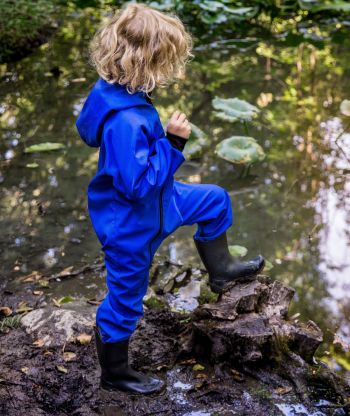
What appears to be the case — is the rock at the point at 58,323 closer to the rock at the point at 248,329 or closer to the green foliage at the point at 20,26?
the rock at the point at 248,329

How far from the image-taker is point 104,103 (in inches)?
84.2

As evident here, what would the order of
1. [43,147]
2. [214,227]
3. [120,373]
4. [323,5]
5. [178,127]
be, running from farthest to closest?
[323,5], [43,147], [214,227], [120,373], [178,127]

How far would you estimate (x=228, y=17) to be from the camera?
838 cm

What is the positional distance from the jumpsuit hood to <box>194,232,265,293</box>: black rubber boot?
73 centimetres

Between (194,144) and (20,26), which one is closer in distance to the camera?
(194,144)

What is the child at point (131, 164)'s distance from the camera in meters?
2.11

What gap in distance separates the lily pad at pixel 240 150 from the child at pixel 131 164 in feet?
7.28

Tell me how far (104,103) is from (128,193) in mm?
329

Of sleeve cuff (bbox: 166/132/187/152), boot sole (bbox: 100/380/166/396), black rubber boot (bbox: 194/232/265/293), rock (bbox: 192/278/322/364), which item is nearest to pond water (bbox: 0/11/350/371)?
rock (bbox: 192/278/322/364)

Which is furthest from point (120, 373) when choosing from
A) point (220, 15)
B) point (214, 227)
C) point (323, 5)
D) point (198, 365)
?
point (323, 5)

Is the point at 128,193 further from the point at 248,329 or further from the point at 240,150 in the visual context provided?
the point at 240,150

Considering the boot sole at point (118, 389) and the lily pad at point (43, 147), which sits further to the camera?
the lily pad at point (43, 147)

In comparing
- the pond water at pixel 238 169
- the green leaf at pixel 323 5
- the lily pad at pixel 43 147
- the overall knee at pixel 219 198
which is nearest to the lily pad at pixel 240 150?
the pond water at pixel 238 169

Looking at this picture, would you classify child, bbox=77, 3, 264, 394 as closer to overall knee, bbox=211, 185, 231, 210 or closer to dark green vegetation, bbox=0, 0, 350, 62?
overall knee, bbox=211, 185, 231, 210
